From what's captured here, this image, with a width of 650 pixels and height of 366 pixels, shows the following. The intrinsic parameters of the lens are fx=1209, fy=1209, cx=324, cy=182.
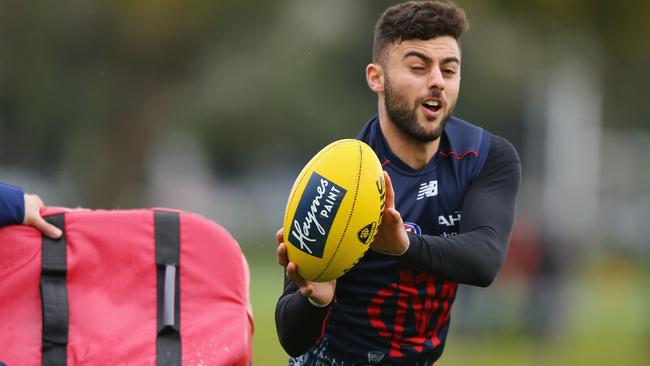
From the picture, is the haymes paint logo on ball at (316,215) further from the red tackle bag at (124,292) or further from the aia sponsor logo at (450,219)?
the red tackle bag at (124,292)

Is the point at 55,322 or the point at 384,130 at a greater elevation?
the point at 384,130

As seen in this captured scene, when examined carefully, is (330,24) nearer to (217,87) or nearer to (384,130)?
(217,87)

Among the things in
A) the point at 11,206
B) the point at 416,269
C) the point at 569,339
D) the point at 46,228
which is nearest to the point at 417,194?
the point at 416,269

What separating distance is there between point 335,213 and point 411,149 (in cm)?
75

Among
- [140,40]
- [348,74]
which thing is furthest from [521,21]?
[348,74]

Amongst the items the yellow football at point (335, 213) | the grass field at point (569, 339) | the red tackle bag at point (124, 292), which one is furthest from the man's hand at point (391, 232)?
the grass field at point (569, 339)

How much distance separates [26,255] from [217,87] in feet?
70.6

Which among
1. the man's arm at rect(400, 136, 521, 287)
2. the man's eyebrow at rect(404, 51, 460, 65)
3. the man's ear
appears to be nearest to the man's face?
the man's eyebrow at rect(404, 51, 460, 65)

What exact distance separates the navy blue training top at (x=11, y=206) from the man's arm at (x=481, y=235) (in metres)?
1.49

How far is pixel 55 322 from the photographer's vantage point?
4.52 meters

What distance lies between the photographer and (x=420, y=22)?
4.38 m

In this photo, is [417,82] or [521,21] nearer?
[417,82]

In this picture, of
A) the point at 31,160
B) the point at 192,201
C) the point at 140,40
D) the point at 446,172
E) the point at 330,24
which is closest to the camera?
the point at 446,172

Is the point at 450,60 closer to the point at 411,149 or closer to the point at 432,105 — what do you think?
the point at 432,105
